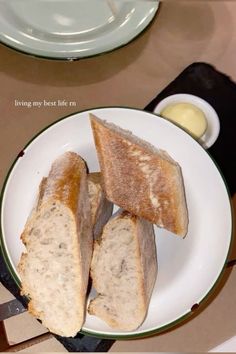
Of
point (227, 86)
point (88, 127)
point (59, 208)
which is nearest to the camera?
point (59, 208)

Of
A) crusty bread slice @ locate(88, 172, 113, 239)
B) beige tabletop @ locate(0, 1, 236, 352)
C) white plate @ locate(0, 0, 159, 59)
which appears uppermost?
white plate @ locate(0, 0, 159, 59)

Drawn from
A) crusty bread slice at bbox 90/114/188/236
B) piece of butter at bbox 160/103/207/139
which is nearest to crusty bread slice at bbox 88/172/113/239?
crusty bread slice at bbox 90/114/188/236

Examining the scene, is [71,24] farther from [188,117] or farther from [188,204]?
[188,204]

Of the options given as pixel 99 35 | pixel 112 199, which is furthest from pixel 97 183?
pixel 99 35

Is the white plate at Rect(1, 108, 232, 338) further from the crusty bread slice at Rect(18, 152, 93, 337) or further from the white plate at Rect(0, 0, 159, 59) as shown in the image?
the white plate at Rect(0, 0, 159, 59)

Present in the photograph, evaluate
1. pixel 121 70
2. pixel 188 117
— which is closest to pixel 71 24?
pixel 121 70

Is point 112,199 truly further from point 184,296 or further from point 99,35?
point 99,35
